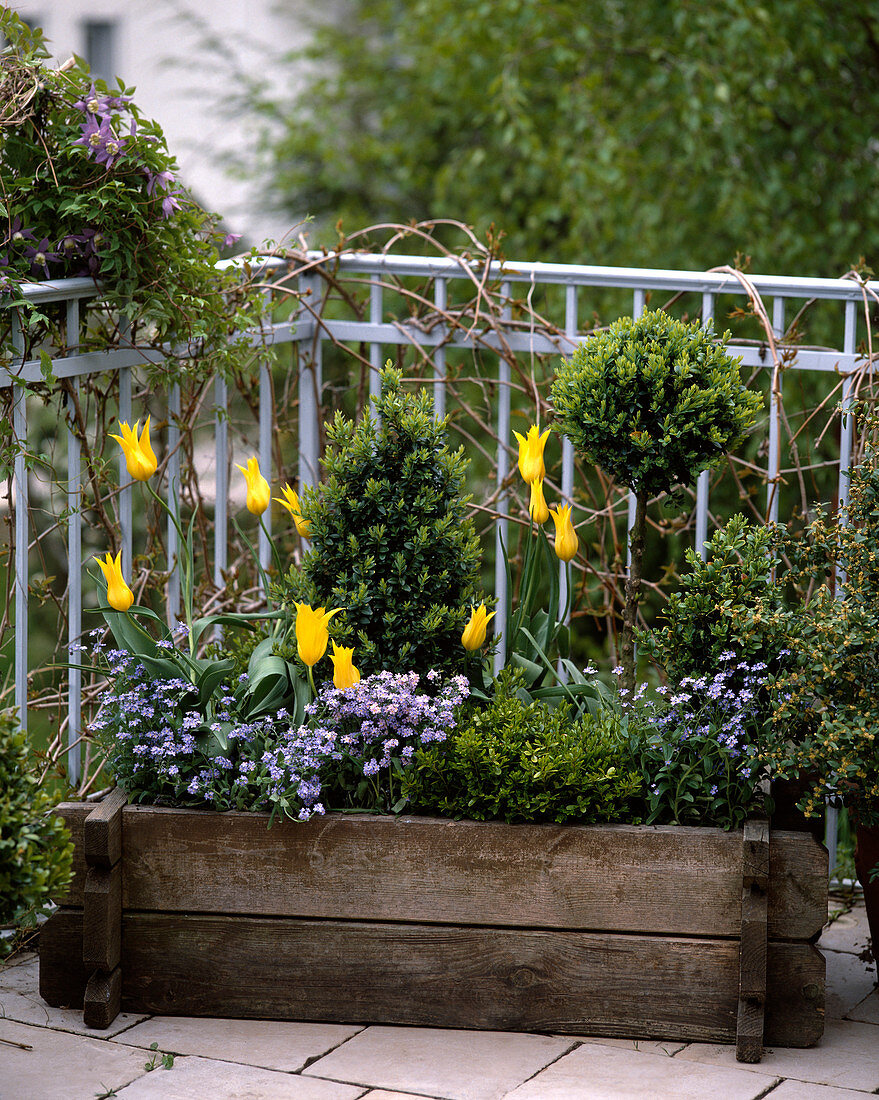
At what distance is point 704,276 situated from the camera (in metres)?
3.13

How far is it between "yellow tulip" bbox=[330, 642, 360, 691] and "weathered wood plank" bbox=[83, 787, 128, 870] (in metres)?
0.50

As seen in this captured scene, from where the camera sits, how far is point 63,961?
8.18 feet

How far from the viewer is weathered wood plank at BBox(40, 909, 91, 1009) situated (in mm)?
2475

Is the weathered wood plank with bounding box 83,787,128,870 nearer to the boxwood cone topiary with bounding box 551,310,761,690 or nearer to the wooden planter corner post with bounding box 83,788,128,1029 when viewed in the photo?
the wooden planter corner post with bounding box 83,788,128,1029

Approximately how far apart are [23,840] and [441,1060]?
2.99 feet

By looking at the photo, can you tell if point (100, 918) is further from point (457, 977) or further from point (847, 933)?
point (847, 933)

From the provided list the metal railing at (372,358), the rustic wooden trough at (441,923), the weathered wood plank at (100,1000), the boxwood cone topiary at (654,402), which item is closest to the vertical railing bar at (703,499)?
the metal railing at (372,358)

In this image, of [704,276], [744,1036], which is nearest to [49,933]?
[744,1036]

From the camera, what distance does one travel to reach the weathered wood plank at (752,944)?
2.30 m

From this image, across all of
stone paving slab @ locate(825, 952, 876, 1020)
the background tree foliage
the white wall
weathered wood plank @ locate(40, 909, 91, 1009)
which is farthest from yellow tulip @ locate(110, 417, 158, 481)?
the white wall

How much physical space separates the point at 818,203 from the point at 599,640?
2229 millimetres

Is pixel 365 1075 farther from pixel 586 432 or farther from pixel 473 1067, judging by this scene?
pixel 586 432

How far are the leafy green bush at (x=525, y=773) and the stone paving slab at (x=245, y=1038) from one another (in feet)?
1.56

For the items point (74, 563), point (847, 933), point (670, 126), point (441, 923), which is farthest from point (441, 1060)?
point (670, 126)
